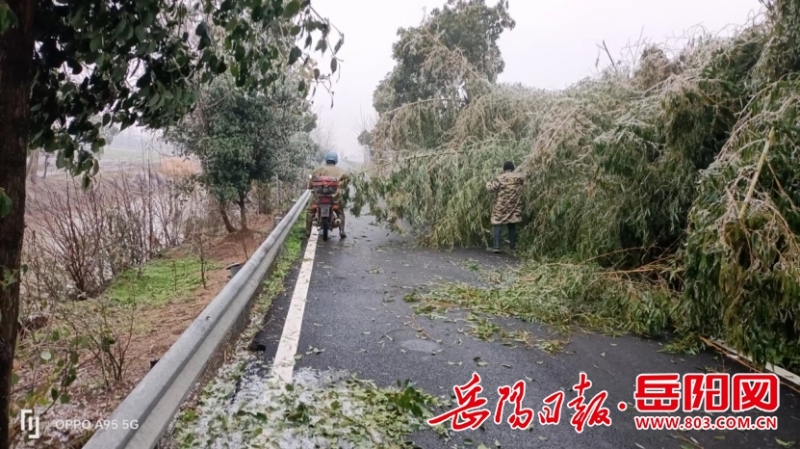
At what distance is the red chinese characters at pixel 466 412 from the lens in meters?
2.90

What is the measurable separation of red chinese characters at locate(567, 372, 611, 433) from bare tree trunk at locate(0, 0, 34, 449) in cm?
285

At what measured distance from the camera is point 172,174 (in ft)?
37.2

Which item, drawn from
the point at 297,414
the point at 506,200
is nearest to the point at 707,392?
the point at 297,414

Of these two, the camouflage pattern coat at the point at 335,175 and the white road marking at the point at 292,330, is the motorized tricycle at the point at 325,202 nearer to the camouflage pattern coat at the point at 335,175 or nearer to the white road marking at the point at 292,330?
the camouflage pattern coat at the point at 335,175

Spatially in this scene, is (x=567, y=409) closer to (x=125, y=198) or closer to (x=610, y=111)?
(x=610, y=111)

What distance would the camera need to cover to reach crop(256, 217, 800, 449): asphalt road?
9.32ft

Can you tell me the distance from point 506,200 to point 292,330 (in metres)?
5.45

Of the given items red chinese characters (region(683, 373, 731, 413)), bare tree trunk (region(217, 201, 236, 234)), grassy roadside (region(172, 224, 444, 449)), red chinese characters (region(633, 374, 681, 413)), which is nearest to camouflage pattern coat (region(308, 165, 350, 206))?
bare tree trunk (region(217, 201, 236, 234))

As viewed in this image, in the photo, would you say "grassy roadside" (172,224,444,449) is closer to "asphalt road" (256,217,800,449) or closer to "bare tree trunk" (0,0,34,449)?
"asphalt road" (256,217,800,449)

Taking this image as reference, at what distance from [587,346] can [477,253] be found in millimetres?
4640

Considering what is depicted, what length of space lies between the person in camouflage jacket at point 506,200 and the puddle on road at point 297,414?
599cm

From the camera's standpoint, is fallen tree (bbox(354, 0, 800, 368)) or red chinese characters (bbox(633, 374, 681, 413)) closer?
red chinese characters (bbox(633, 374, 681, 413))

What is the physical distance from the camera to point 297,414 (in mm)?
2896

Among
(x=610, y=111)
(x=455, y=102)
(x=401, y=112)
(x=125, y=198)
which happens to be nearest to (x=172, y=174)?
(x=125, y=198)
